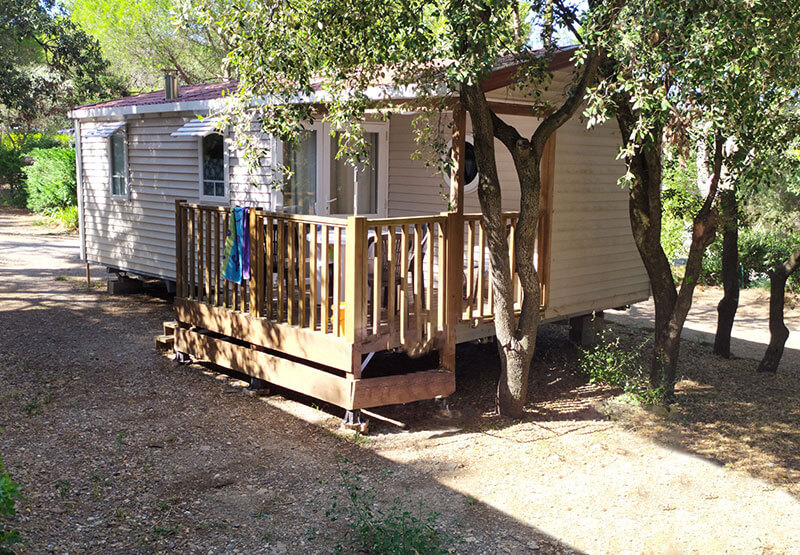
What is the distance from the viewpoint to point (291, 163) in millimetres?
8797

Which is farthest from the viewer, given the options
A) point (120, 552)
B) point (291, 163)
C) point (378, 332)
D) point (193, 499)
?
point (291, 163)

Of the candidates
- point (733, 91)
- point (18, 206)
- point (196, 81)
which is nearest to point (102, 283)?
point (733, 91)

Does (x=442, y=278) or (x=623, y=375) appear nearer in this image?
(x=442, y=278)

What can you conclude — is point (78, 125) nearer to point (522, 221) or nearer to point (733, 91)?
point (522, 221)

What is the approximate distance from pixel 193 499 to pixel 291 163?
15.6 feet

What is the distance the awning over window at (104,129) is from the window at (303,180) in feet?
11.5

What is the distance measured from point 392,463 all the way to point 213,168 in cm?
538

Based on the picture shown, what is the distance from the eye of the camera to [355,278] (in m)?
6.00

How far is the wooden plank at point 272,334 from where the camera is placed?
243 inches

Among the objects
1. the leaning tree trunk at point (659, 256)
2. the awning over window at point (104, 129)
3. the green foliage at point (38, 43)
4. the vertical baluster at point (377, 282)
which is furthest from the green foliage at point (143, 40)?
the vertical baluster at point (377, 282)

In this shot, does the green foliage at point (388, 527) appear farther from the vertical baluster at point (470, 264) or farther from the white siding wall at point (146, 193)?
the white siding wall at point (146, 193)

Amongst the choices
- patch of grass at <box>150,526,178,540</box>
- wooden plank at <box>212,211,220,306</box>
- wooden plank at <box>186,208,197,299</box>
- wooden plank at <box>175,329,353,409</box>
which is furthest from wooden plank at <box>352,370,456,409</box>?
wooden plank at <box>186,208,197,299</box>

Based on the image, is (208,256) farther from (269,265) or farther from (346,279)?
(346,279)

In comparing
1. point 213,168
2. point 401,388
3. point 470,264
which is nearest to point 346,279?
point 401,388
